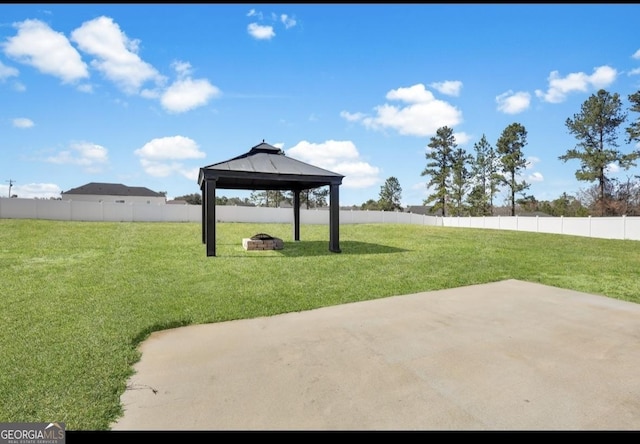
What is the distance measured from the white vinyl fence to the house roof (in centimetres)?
2369

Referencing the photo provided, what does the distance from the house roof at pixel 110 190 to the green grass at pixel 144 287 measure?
32409mm

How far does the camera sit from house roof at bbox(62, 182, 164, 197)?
41250 millimetres

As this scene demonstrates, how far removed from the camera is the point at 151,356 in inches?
134

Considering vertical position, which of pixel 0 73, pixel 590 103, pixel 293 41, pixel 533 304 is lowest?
pixel 533 304

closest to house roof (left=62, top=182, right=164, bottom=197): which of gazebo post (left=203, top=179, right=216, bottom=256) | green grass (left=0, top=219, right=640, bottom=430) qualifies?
green grass (left=0, top=219, right=640, bottom=430)

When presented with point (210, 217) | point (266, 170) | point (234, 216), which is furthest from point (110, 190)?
point (266, 170)

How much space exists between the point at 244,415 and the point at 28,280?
688 centimetres

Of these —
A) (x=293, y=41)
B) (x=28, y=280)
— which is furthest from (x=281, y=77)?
(x=28, y=280)

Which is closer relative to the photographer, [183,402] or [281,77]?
[183,402]

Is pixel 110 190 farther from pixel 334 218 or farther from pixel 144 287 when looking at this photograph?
pixel 144 287

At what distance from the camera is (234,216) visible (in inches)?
958

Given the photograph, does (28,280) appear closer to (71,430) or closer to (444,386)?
(71,430)

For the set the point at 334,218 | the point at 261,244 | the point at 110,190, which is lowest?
the point at 261,244

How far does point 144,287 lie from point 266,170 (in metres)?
5.22
